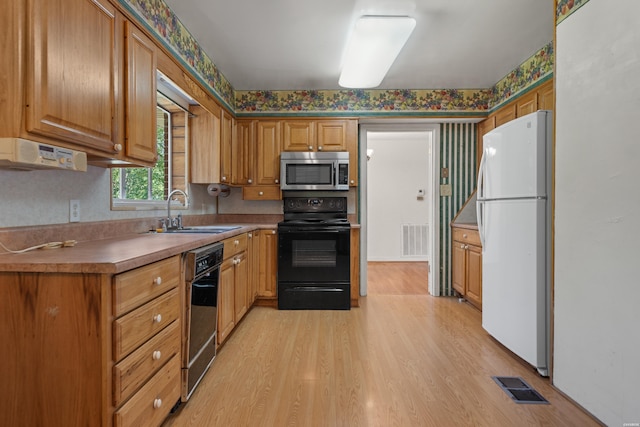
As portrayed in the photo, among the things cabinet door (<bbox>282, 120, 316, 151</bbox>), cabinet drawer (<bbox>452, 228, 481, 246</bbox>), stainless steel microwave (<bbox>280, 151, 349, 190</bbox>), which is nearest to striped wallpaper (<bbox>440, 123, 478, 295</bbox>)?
cabinet drawer (<bbox>452, 228, 481, 246</bbox>)

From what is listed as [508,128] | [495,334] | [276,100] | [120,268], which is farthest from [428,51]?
[120,268]

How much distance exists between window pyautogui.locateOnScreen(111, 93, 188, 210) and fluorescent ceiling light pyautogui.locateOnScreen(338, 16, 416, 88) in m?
1.54

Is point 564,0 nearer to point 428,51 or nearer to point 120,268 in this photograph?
point 428,51

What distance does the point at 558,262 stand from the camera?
1.93 meters

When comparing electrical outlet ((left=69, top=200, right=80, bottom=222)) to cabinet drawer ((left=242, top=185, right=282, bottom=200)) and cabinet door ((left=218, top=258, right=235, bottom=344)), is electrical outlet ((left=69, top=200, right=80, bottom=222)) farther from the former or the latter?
cabinet drawer ((left=242, top=185, right=282, bottom=200))

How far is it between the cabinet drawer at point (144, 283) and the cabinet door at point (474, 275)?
2797 millimetres

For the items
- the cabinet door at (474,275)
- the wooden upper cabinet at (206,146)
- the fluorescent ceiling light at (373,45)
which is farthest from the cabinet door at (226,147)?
the cabinet door at (474,275)

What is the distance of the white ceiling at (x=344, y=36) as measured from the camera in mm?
2213

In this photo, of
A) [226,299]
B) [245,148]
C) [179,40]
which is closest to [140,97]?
[179,40]

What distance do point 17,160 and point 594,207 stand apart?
2.46 meters

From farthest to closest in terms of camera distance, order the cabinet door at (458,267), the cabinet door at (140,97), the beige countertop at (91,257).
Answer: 1. the cabinet door at (458,267)
2. the cabinet door at (140,97)
3. the beige countertop at (91,257)

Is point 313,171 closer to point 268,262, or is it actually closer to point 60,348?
point 268,262

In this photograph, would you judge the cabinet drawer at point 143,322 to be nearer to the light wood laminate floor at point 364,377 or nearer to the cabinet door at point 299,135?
the light wood laminate floor at point 364,377

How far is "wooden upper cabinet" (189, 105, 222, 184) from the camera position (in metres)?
3.12
